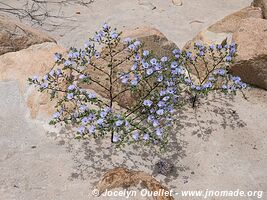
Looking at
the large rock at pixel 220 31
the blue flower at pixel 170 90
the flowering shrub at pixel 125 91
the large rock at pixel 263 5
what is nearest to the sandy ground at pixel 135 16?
the large rock at pixel 220 31

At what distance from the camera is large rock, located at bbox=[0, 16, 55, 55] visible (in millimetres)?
4680

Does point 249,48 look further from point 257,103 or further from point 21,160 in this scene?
point 21,160

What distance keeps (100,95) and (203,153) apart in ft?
3.70

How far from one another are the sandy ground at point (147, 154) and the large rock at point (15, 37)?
0.52 metres

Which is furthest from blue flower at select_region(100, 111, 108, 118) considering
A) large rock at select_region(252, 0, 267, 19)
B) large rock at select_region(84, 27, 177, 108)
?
large rock at select_region(252, 0, 267, 19)

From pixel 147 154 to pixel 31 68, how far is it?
1.51 meters

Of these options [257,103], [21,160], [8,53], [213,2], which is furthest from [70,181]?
[213,2]

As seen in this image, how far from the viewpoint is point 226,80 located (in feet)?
14.5

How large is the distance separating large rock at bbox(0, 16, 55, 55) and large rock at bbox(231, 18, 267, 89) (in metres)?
2.15

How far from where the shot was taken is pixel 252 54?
14.5ft

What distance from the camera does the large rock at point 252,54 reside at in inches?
174

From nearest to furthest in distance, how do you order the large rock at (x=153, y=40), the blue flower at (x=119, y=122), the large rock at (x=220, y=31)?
the blue flower at (x=119, y=122) → the large rock at (x=153, y=40) → the large rock at (x=220, y=31)

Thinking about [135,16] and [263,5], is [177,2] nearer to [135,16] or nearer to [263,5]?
[135,16]

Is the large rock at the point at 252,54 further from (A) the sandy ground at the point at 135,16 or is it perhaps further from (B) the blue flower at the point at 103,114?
(B) the blue flower at the point at 103,114
